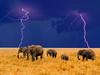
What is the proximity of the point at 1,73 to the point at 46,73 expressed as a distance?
2.58 m

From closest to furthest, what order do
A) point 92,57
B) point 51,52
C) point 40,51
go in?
point 40,51, point 92,57, point 51,52

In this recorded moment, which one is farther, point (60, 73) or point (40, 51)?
point (40, 51)

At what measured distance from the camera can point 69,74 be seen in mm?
20891

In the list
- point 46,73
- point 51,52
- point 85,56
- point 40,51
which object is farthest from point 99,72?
point 51,52

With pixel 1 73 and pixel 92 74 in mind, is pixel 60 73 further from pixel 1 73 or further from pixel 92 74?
pixel 1 73

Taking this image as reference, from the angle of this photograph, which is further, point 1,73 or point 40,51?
point 40,51

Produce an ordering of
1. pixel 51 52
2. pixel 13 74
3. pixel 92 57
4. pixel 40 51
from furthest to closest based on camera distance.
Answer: pixel 51 52 → pixel 92 57 → pixel 40 51 → pixel 13 74

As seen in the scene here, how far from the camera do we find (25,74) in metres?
20.4

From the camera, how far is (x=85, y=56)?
4219 cm

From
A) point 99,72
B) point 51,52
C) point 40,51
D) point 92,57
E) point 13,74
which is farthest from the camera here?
point 51,52

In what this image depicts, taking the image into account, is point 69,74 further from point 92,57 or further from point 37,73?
point 92,57

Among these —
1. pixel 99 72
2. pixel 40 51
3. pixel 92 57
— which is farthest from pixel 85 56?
pixel 99 72

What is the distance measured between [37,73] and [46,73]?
64 cm

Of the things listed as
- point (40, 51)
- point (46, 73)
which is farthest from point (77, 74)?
point (40, 51)
